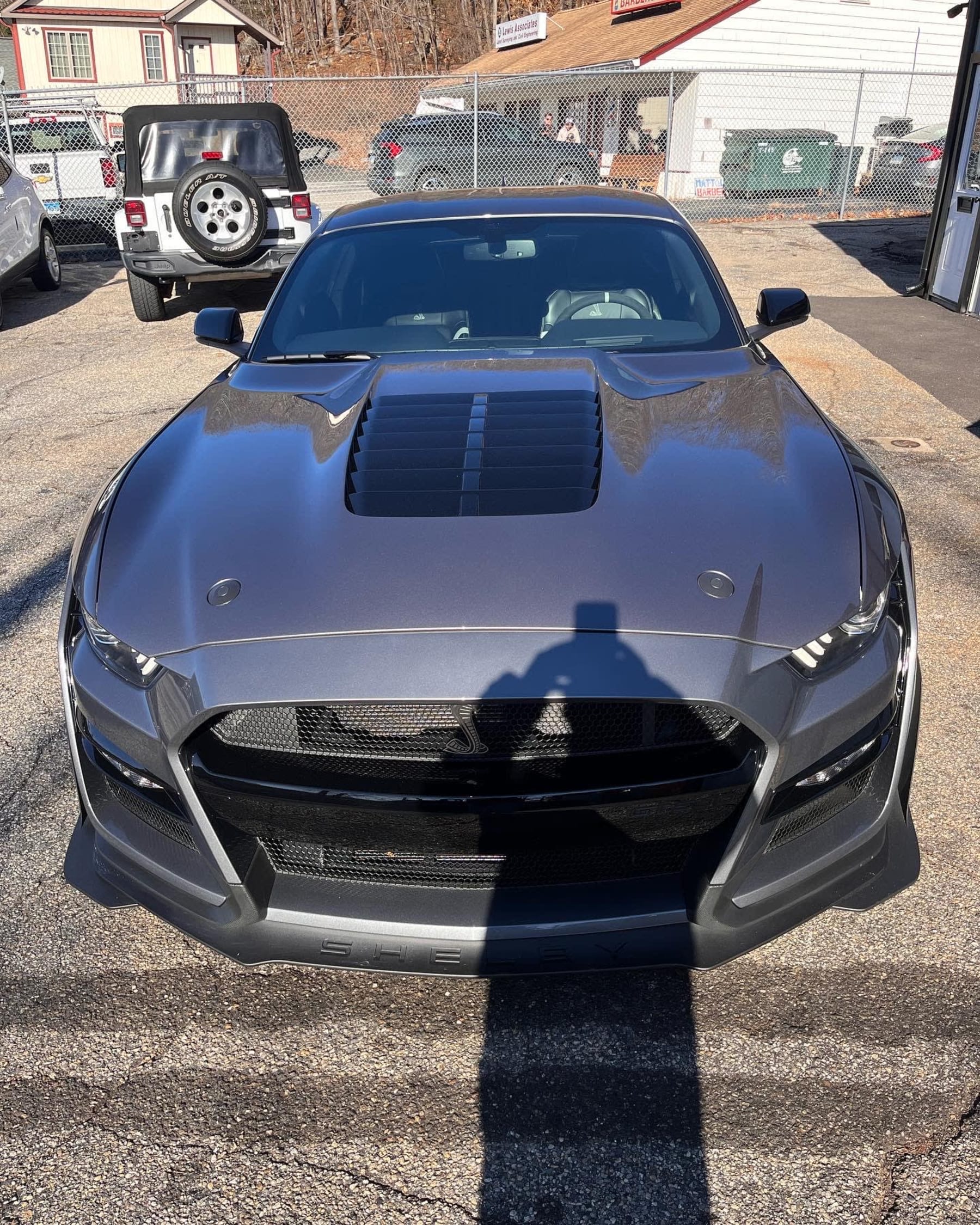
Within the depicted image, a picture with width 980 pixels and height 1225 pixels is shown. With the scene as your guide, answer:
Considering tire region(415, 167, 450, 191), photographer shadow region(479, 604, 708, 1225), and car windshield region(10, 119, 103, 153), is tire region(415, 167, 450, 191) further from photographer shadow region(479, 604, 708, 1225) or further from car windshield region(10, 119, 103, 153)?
photographer shadow region(479, 604, 708, 1225)

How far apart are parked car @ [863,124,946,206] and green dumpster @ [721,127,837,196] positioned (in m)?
1.08

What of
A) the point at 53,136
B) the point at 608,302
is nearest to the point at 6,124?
the point at 53,136

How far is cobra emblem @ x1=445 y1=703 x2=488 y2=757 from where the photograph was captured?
81.0 inches

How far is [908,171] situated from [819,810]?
2024 cm

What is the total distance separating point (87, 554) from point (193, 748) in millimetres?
720

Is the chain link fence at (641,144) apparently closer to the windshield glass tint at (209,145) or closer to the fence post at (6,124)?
the fence post at (6,124)

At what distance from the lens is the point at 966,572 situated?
4.75 m

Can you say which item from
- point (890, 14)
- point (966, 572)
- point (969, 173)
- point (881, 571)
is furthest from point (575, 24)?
point (881, 571)

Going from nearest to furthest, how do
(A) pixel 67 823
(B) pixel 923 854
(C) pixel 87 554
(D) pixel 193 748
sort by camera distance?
(D) pixel 193 748, (C) pixel 87 554, (B) pixel 923 854, (A) pixel 67 823

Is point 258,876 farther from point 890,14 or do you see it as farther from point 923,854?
point 890,14

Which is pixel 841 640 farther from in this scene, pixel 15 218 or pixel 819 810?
pixel 15 218

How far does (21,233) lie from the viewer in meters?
10.9

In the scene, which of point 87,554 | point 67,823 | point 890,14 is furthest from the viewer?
point 890,14

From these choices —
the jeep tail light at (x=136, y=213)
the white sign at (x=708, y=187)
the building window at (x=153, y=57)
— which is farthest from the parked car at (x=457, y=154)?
the building window at (x=153, y=57)
